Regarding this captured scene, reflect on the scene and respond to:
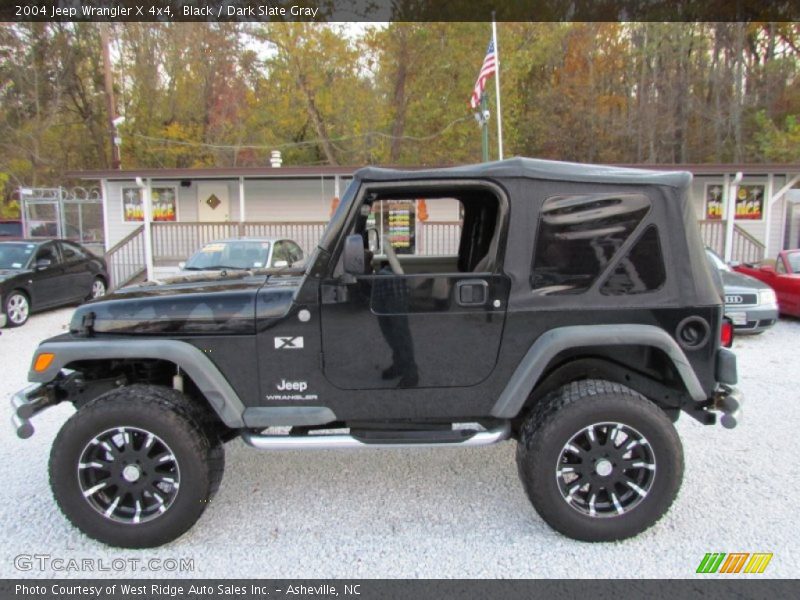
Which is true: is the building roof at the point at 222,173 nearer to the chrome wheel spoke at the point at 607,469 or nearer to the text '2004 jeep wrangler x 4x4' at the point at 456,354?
the text '2004 jeep wrangler x 4x4' at the point at 456,354

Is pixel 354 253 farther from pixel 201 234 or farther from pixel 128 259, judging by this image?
pixel 128 259

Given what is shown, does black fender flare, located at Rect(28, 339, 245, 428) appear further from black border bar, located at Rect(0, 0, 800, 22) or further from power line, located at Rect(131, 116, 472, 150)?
power line, located at Rect(131, 116, 472, 150)

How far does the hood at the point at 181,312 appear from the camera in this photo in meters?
2.84

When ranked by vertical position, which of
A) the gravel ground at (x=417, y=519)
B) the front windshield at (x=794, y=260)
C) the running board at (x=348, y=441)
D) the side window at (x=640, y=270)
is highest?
the side window at (x=640, y=270)

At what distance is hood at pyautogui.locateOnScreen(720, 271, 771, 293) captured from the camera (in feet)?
25.0

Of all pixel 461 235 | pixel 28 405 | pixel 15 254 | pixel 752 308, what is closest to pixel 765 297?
pixel 752 308

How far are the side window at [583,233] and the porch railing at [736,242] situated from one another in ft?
39.3

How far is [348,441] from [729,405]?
2.17 meters

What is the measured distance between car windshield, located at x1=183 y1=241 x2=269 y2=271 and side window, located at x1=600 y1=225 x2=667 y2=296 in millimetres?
6552

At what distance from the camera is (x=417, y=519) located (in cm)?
307

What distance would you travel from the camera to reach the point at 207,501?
2.81 meters

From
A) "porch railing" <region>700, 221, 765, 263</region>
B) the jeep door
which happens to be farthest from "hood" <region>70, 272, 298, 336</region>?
"porch railing" <region>700, 221, 765, 263</region>

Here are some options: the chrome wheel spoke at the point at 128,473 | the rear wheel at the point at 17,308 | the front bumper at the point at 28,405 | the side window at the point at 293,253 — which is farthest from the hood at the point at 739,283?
the rear wheel at the point at 17,308
